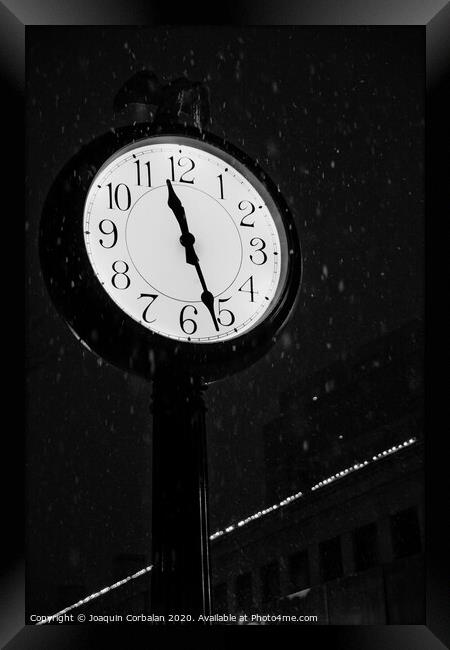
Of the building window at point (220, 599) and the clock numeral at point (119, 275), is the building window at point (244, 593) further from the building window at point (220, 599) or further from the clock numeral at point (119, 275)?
the clock numeral at point (119, 275)

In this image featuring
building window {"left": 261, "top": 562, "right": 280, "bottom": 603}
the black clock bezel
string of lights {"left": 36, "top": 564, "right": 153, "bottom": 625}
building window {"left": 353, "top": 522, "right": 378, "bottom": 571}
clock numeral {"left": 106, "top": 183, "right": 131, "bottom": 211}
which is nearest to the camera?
the black clock bezel

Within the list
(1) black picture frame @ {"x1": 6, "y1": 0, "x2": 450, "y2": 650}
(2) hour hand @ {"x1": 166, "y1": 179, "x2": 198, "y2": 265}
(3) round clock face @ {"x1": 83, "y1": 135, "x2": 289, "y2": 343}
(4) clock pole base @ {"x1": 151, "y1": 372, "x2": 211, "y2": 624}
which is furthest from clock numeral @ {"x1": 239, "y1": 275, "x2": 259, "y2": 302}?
(1) black picture frame @ {"x1": 6, "y1": 0, "x2": 450, "y2": 650}

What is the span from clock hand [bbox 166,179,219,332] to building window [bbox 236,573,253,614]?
0.63m

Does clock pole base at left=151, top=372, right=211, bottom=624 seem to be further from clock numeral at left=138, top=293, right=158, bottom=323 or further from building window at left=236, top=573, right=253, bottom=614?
building window at left=236, top=573, right=253, bottom=614

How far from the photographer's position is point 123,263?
77.6 inches

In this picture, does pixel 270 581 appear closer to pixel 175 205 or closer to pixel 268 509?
pixel 268 509

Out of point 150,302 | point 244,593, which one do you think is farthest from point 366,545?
point 150,302

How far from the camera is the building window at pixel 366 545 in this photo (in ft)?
7.67

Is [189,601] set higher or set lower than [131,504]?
lower

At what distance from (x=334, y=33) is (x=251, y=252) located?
726 mm

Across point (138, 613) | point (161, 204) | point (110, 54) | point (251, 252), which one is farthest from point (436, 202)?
point (138, 613)

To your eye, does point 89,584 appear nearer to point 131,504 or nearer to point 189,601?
point 131,504

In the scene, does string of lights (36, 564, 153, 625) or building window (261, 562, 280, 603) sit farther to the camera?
building window (261, 562, 280, 603)

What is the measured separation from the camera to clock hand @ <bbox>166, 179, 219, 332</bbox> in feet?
6.53
